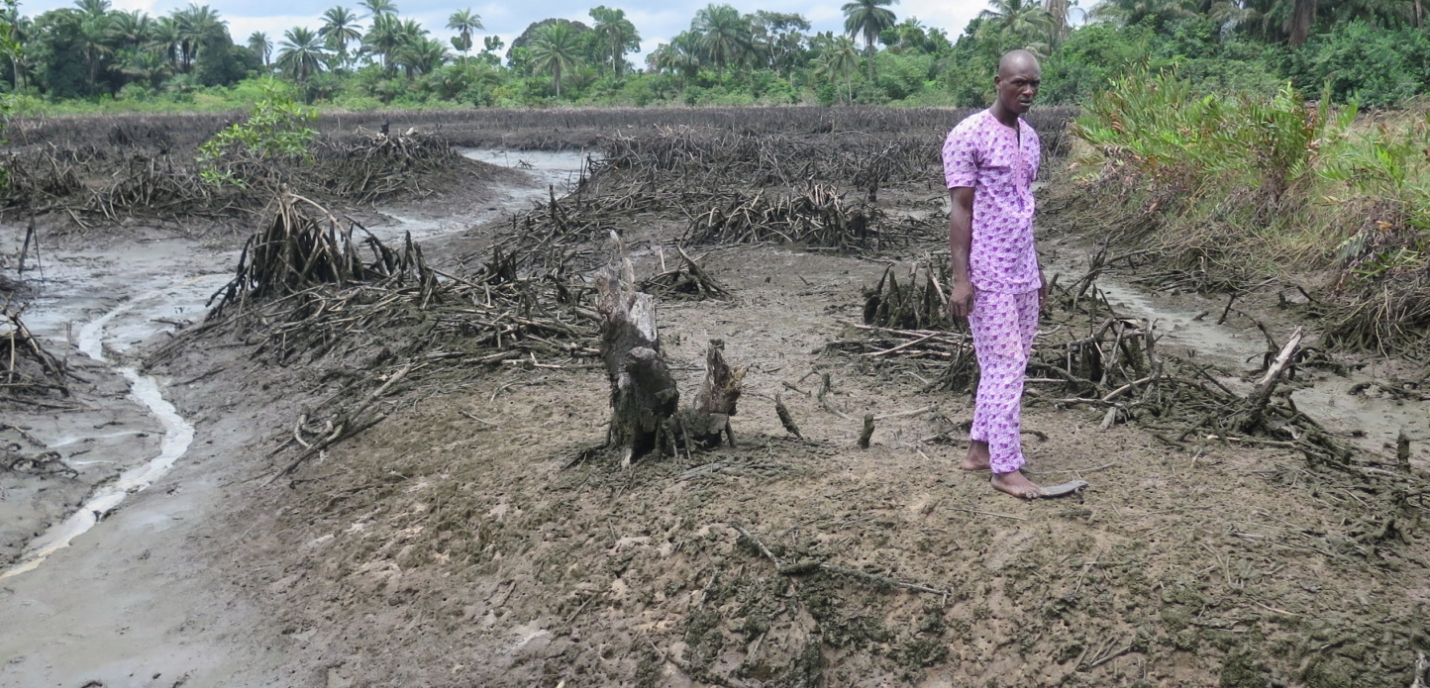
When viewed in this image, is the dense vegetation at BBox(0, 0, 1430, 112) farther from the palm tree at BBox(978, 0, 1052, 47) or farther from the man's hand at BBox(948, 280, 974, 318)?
the man's hand at BBox(948, 280, 974, 318)

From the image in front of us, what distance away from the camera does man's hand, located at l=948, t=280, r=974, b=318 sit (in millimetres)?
3572

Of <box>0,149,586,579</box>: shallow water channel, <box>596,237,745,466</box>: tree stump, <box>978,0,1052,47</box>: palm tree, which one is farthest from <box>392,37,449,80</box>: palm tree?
<box>596,237,745,466</box>: tree stump

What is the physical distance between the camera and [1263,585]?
3.12 meters

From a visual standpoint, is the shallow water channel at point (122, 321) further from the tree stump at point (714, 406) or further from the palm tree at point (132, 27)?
the palm tree at point (132, 27)

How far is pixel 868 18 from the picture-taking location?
6156 cm

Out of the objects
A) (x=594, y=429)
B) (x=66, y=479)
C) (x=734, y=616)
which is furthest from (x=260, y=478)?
(x=734, y=616)

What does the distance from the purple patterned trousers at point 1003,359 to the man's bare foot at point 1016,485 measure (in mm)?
24

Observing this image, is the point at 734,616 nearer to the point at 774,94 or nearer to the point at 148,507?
the point at 148,507

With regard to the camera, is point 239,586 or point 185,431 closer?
point 239,586

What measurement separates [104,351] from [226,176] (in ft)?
19.9

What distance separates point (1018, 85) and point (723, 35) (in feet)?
189

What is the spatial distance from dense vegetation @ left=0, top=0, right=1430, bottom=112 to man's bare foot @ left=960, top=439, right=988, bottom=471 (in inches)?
658

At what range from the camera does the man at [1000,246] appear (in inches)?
136

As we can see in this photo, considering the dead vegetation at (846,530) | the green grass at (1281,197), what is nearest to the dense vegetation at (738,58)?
the green grass at (1281,197)
